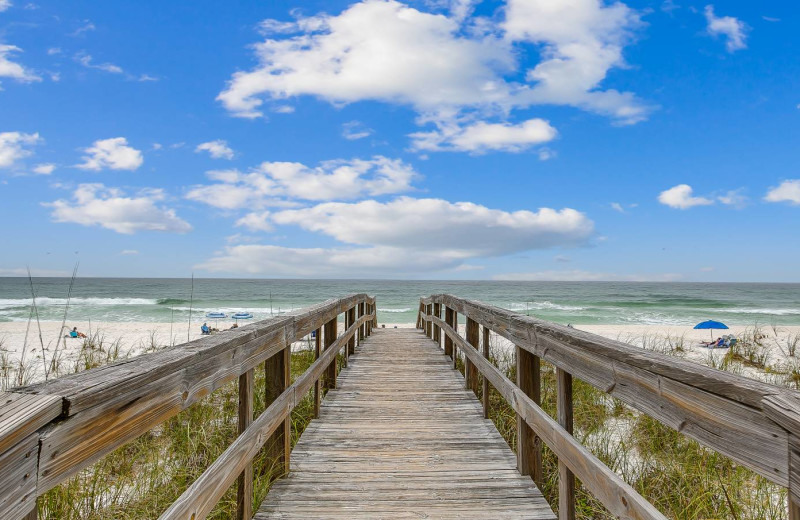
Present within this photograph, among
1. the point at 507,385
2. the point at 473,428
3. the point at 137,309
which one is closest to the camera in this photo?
the point at 507,385

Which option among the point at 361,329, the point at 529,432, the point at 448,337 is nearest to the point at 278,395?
the point at 529,432

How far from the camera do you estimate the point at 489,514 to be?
269 cm

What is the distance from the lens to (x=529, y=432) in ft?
10.1

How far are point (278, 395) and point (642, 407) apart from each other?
2.23m

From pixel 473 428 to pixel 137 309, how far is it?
33630mm

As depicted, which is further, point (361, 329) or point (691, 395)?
point (361, 329)

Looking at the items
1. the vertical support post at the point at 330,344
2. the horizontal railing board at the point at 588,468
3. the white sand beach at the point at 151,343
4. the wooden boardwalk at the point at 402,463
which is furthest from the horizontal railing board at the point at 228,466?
the white sand beach at the point at 151,343

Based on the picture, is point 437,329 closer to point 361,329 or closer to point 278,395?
point 361,329

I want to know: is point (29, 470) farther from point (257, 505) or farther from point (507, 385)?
point (507, 385)

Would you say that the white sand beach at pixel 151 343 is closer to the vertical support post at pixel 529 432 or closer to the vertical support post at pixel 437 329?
the vertical support post at pixel 437 329

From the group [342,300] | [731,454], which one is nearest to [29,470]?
[731,454]

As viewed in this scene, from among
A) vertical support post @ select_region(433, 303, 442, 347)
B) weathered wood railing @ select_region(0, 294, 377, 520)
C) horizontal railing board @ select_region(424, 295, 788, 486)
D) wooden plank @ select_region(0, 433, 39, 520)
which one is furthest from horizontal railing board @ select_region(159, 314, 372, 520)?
vertical support post @ select_region(433, 303, 442, 347)

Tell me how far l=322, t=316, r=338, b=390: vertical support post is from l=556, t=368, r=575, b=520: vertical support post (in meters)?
3.06

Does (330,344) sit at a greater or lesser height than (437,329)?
greater
